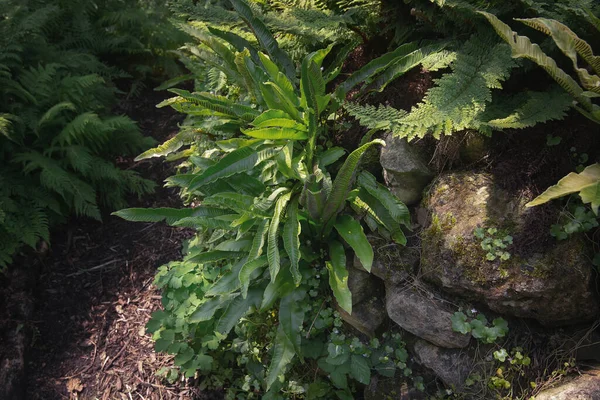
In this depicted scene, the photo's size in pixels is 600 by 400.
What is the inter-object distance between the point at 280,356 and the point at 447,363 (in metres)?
0.81

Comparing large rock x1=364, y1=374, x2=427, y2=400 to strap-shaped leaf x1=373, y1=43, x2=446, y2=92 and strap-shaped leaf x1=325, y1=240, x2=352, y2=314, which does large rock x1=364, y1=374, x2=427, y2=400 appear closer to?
strap-shaped leaf x1=325, y1=240, x2=352, y2=314

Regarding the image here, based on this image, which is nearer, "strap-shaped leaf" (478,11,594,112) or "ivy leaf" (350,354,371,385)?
"strap-shaped leaf" (478,11,594,112)

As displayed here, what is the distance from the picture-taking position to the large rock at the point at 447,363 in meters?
2.23

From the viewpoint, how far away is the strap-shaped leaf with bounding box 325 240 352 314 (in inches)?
86.5

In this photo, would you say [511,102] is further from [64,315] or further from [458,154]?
[64,315]

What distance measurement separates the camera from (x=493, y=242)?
215 centimetres

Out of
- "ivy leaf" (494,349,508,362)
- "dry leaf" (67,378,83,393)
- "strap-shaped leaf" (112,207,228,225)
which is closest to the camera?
"ivy leaf" (494,349,508,362)

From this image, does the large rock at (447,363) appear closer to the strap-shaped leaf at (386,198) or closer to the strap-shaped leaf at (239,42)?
the strap-shaped leaf at (386,198)

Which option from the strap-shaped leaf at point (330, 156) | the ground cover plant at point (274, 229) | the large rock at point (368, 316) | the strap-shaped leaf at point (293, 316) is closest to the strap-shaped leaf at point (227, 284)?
the ground cover plant at point (274, 229)

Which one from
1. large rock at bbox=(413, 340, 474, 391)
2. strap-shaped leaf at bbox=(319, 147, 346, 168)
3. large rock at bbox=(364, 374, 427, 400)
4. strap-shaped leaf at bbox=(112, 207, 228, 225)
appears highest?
strap-shaped leaf at bbox=(319, 147, 346, 168)

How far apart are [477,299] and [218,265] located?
150cm

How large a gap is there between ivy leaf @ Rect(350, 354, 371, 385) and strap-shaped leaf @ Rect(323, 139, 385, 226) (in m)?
0.69

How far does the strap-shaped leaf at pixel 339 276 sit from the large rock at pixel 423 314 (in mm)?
278

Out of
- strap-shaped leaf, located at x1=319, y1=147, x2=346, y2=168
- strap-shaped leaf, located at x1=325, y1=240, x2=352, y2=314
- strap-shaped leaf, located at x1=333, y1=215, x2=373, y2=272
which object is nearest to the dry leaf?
strap-shaped leaf, located at x1=325, y1=240, x2=352, y2=314
